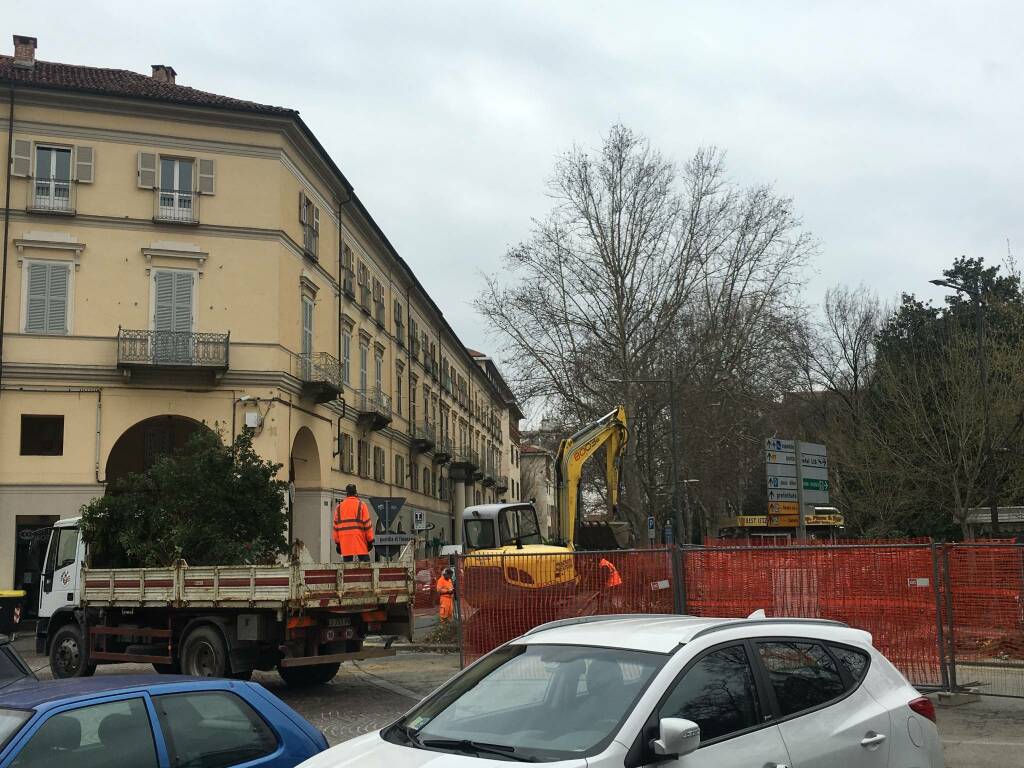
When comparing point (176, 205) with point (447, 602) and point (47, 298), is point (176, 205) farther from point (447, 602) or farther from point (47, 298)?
point (447, 602)

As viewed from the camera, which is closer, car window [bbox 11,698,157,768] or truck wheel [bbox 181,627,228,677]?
car window [bbox 11,698,157,768]

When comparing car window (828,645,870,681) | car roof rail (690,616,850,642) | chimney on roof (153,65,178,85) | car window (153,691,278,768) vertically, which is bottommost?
car window (153,691,278,768)

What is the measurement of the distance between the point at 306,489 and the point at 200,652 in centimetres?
2360

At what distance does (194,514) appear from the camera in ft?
54.0

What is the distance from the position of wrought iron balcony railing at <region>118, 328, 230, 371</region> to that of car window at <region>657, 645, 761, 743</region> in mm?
27818

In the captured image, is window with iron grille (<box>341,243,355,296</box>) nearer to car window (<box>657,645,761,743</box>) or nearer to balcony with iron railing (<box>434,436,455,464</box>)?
balcony with iron railing (<box>434,436,455,464</box>)

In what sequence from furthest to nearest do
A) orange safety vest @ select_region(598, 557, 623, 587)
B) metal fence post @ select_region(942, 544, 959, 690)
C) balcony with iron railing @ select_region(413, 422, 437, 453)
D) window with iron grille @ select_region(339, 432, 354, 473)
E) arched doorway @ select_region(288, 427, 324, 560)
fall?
1. balcony with iron railing @ select_region(413, 422, 437, 453)
2. window with iron grille @ select_region(339, 432, 354, 473)
3. arched doorway @ select_region(288, 427, 324, 560)
4. orange safety vest @ select_region(598, 557, 623, 587)
5. metal fence post @ select_region(942, 544, 959, 690)

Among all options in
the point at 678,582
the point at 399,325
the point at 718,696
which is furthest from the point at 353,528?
the point at 399,325

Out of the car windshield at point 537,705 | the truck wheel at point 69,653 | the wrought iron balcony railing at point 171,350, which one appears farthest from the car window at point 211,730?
the wrought iron balcony railing at point 171,350

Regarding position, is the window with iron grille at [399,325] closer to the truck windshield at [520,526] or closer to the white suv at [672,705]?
the truck windshield at [520,526]

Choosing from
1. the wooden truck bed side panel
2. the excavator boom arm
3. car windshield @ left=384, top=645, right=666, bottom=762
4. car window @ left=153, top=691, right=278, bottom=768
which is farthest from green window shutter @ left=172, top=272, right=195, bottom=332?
car windshield @ left=384, top=645, right=666, bottom=762

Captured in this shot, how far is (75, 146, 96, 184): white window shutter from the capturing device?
31.0 m

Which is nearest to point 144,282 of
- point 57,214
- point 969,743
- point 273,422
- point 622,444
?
point 57,214

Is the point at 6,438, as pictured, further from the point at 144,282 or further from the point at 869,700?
the point at 869,700
